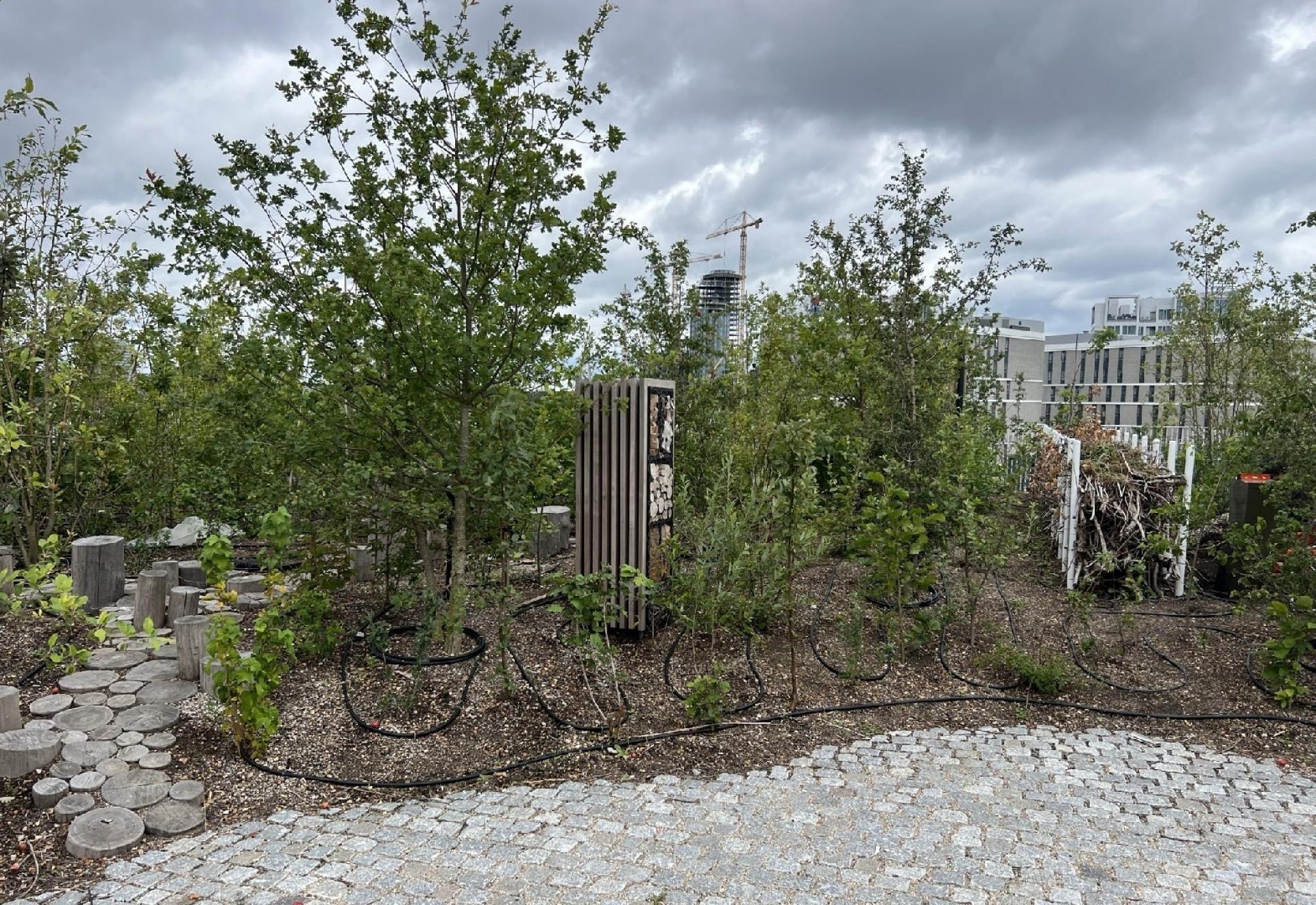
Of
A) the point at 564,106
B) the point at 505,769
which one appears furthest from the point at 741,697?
the point at 564,106

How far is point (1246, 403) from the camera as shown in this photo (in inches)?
472

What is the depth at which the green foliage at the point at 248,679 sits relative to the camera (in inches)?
137

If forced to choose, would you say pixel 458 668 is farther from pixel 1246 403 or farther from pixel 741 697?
pixel 1246 403

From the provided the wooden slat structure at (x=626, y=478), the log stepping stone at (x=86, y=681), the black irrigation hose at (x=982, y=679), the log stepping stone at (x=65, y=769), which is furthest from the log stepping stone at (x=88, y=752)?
the black irrigation hose at (x=982, y=679)

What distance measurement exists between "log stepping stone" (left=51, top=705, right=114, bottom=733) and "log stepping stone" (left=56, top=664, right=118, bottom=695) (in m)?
0.28

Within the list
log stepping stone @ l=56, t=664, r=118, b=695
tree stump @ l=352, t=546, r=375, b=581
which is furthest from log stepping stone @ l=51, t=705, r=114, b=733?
tree stump @ l=352, t=546, r=375, b=581

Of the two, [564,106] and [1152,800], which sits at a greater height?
[564,106]

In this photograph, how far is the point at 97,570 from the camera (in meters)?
5.76

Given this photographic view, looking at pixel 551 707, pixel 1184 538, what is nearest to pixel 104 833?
pixel 551 707

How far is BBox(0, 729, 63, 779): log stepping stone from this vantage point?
3385 mm

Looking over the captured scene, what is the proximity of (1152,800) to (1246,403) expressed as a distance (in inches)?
436

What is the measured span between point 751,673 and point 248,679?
2.66 metres

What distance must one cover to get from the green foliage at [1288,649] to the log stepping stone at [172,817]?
5.24 meters

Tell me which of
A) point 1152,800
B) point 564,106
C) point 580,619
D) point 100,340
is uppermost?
point 564,106
